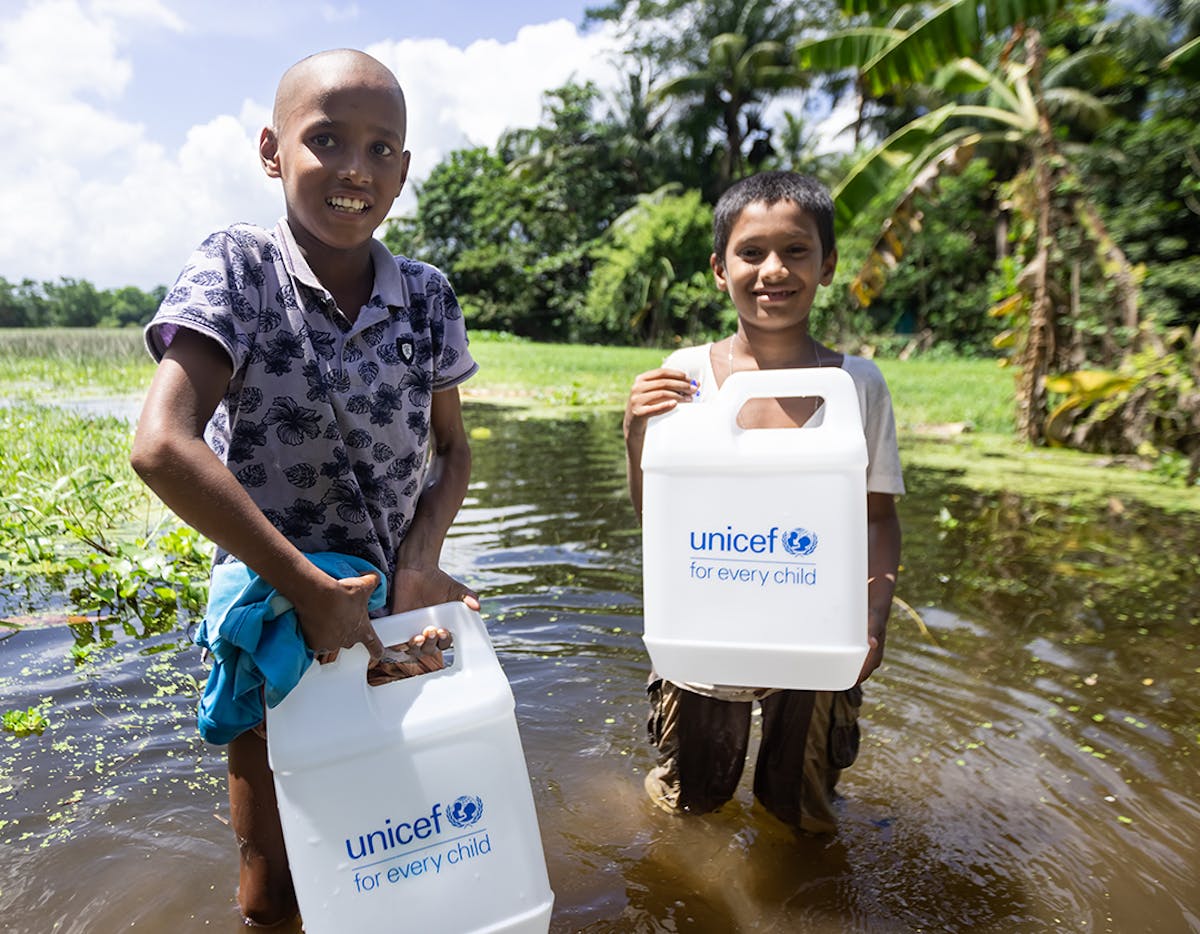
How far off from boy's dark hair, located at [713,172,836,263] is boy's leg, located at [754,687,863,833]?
860 millimetres

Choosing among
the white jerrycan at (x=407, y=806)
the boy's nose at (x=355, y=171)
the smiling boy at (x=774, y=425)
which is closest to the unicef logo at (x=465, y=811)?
the white jerrycan at (x=407, y=806)

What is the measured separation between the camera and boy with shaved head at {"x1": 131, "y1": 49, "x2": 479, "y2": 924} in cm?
118

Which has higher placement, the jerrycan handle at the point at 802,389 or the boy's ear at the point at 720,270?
the boy's ear at the point at 720,270

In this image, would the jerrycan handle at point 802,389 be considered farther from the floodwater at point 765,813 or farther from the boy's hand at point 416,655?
the floodwater at point 765,813

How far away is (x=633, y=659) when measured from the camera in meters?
3.05

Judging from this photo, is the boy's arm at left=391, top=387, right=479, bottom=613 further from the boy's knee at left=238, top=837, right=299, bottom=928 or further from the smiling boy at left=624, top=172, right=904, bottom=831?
the boy's knee at left=238, top=837, right=299, bottom=928

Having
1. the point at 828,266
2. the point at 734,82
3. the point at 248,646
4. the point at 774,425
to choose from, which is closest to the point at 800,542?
the point at 774,425

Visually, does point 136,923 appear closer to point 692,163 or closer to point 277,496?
point 277,496

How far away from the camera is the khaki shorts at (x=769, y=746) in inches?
73.1

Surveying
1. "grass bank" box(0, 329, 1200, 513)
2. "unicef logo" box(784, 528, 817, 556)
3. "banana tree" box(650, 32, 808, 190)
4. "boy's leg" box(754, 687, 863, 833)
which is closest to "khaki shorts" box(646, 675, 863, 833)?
"boy's leg" box(754, 687, 863, 833)

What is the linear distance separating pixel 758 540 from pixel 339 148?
32.4 inches

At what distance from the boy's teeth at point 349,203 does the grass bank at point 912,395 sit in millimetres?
5150

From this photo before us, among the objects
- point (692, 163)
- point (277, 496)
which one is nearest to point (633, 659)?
point (277, 496)

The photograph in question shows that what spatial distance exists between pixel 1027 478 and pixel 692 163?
1724cm
